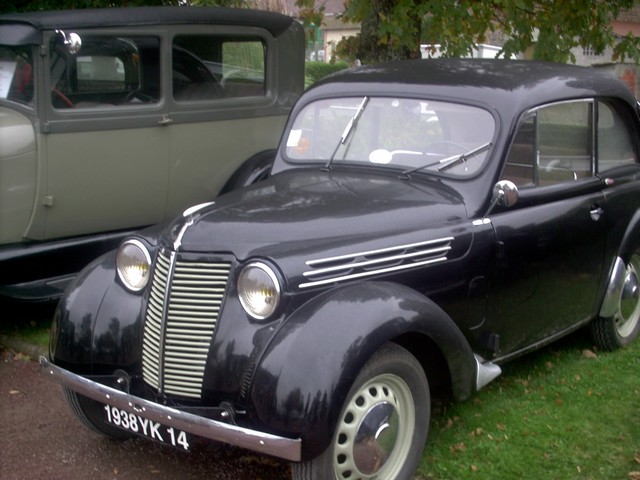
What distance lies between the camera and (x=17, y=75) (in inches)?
244

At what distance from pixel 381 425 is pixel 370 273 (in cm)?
67

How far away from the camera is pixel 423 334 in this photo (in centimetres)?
397

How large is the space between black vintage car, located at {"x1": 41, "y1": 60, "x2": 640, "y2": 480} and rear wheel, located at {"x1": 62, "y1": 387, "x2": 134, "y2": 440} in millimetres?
11

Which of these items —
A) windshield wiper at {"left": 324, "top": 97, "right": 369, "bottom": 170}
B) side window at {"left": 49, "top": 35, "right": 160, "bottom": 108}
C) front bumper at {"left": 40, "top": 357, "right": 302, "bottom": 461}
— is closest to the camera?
front bumper at {"left": 40, "top": 357, "right": 302, "bottom": 461}

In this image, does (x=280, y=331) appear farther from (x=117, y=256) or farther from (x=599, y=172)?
(x=599, y=172)

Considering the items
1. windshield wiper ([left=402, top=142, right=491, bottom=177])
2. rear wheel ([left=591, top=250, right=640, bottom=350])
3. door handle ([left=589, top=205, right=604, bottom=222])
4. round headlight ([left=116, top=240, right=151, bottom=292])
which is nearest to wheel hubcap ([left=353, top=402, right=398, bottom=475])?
round headlight ([left=116, top=240, right=151, bottom=292])

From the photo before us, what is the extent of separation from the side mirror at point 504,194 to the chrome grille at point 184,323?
1.54 m

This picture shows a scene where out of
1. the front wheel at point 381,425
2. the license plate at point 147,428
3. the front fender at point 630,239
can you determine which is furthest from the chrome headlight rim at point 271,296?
the front fender at point 630,239

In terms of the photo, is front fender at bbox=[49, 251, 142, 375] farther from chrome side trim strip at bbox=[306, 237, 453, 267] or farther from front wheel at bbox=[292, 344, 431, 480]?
front wheel at bbox=[292, 344, 431, 480]

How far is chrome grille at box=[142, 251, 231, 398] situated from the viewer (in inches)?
147

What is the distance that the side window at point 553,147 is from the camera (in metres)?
4.81

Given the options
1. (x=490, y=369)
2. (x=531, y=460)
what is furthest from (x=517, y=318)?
(x=531, y=460)

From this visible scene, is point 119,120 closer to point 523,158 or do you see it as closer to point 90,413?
point 90,413

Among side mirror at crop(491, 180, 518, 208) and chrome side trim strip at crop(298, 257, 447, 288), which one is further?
side mirror at crop(491, 180, 518, 208)
